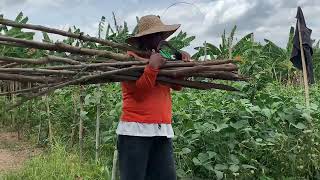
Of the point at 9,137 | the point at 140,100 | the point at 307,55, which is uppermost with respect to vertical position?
the point at 307,55

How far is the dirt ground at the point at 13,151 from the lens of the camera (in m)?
6.11

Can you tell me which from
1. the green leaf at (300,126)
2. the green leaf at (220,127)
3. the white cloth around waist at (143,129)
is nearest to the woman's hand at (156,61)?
the white cloth around waist at (143,129)

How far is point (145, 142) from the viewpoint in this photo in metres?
3.29

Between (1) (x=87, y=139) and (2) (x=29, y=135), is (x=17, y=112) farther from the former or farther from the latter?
Answer: (1) (x=87, y=139)

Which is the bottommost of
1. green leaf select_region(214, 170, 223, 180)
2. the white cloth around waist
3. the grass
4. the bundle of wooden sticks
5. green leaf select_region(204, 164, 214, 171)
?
the grass

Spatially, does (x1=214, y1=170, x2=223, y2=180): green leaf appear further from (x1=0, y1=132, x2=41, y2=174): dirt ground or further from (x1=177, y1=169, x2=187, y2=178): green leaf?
(x1=0, y1=132, x2=41, y2=174): dirt ground

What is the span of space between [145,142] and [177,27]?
75cm

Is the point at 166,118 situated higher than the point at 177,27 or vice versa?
the point at 177,27

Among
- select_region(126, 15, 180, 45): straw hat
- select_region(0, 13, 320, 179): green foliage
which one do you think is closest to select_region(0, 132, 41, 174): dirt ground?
select_region(0, 13, 320, 179): green foliage

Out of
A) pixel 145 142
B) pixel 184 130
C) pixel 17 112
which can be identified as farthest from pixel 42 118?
pixel 145 142

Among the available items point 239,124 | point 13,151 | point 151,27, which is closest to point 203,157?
point 239,124

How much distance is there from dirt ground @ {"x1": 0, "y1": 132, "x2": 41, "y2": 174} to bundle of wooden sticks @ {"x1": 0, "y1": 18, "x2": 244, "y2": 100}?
10.2 ft

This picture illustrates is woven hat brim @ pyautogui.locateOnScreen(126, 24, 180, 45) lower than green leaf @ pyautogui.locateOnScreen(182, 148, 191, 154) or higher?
higher

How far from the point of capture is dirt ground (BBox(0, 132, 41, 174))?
6.11 metres
